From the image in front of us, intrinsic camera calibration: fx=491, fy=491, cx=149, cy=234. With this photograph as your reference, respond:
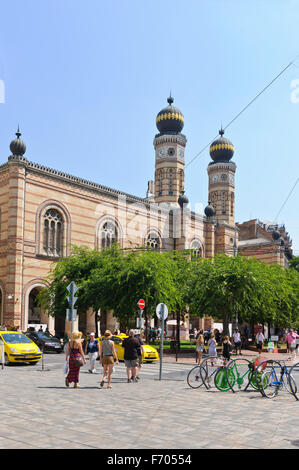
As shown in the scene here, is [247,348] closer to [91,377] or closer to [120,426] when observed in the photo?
[91,377]

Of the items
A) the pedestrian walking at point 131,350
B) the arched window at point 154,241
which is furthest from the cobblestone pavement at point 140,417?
Result: the arched window at point 154,241

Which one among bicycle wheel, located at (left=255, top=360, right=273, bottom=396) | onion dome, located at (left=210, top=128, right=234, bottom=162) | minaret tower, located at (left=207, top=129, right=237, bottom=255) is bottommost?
bicycle wheel, located at (left=255, top=360, right=273, bottom=396)

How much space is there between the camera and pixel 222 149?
67.1 metres

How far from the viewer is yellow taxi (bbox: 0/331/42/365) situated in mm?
18734

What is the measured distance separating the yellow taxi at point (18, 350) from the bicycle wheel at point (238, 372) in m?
9.16

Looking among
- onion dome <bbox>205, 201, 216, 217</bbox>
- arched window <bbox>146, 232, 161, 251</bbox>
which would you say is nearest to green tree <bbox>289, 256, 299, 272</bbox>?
onion dome <bbox>205, 201, 216, 217</bbox>

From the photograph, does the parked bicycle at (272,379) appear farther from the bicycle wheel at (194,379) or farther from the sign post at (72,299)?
the sign post at (72,299)

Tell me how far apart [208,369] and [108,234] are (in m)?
29.9

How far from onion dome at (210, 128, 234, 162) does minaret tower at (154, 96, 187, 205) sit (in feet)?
28.3

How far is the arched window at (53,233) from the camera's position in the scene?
36969mm

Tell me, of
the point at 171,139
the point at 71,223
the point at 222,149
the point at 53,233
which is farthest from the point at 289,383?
the point at 222,149

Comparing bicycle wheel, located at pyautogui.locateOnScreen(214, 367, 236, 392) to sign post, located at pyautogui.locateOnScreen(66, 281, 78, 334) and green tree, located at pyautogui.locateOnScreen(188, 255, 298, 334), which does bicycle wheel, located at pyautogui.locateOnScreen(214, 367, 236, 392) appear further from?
green tree, located at pyautogui.locateOnScreen(188, 255, 298, 334)

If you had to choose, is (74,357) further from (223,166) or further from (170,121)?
(223,166)

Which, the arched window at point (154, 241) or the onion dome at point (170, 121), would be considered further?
the onion dome at point (170, 121)
